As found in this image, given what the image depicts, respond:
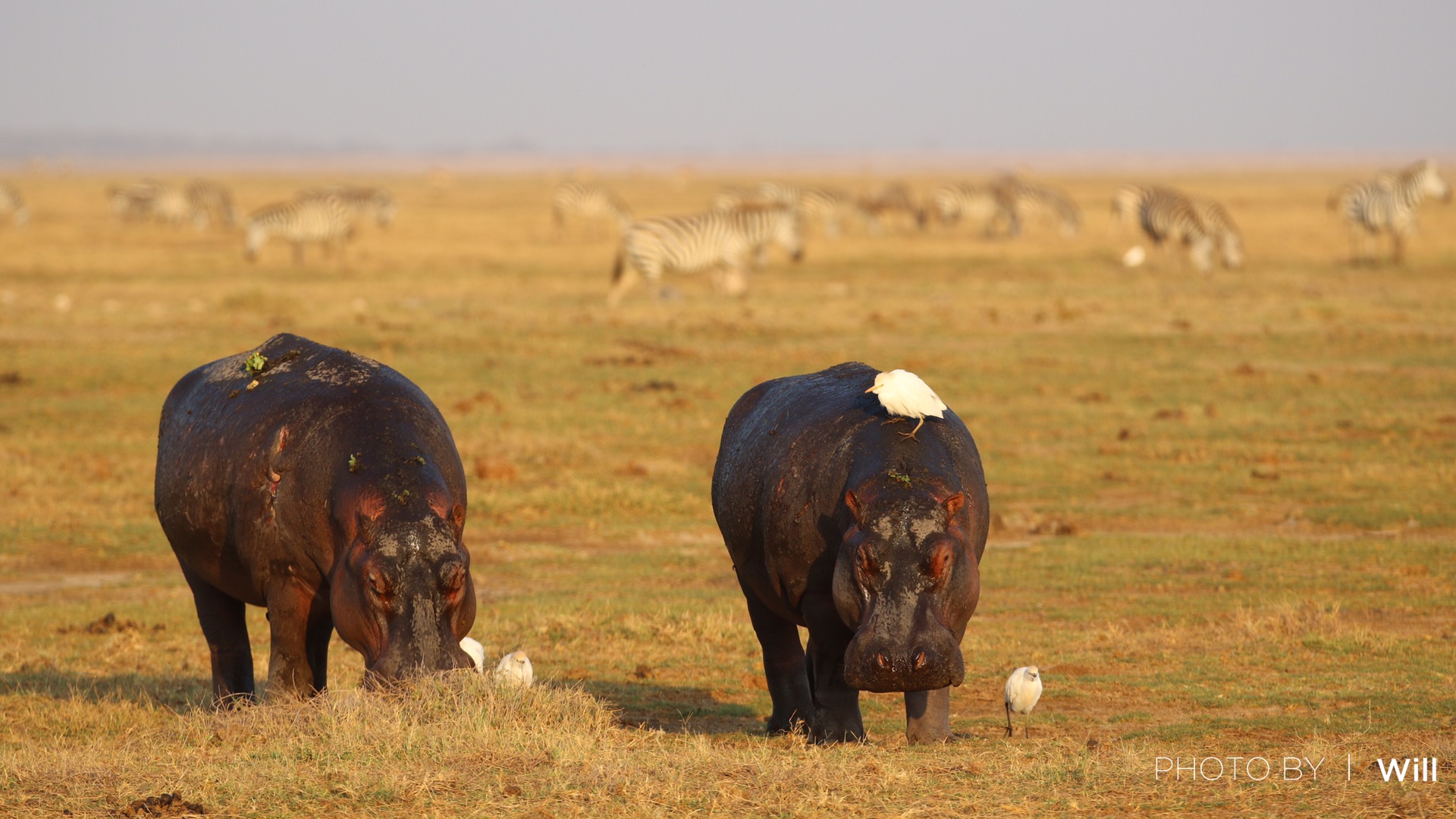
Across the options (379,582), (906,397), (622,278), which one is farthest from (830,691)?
(622,278)

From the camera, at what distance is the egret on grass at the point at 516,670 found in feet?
24.5

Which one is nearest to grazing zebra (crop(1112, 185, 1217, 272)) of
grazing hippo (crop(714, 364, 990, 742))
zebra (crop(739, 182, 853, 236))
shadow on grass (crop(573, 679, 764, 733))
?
zebra (crop(739, 182, 853, 236))

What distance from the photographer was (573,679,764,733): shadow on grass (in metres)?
8.63

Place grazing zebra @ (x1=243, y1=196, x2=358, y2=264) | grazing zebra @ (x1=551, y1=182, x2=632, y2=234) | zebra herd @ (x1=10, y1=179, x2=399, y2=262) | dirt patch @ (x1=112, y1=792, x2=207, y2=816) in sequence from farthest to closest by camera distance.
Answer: grazing zebra @ (x1=551, y1=182, x2=632, y2=234)
zebra herd @ (x1=10, y1=179, x2=399, y2=262)
grazing zebra @ (x1=243, y1=196, x2=358, y2=264)
dirt patch @ (x1=112, y1=792, x2=207, y2=816)

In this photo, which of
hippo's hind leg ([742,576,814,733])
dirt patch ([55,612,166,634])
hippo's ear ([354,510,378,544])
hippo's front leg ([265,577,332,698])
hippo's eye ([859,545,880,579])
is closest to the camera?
hippo's eye ([859,545,880,579])

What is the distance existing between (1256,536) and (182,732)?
32.9 ft

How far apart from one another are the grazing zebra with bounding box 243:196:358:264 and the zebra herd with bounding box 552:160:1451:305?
7691mm

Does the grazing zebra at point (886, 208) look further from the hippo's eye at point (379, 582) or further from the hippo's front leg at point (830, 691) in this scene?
the hippo's eye at point (379, 582)

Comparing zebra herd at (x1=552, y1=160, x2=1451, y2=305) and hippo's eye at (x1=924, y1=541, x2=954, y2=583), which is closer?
hippo's eye at (x1=924, y1=541, x2=954, y2=583)

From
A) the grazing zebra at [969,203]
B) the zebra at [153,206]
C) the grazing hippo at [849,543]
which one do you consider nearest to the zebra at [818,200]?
the grazing zebra at [969,203]

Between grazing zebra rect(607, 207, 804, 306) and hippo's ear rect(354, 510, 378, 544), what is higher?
grazing zebra rect(607, 207, 804, 306)

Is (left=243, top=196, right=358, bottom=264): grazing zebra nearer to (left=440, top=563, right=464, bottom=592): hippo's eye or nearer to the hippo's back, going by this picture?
the hippo's back

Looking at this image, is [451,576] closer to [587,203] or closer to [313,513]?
[313,513]

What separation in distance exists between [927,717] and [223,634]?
3946 millimetres
